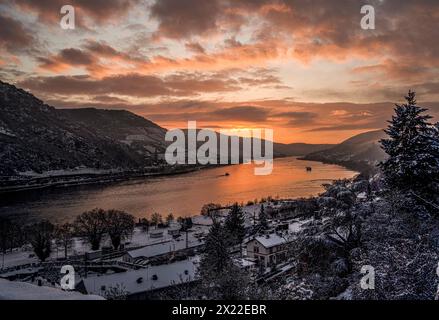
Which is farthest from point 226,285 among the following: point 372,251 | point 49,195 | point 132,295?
point 49,195

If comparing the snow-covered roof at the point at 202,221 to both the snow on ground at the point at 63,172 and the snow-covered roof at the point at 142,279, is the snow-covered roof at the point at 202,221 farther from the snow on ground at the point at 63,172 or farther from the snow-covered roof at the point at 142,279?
the snow on ground at the point at 63,172

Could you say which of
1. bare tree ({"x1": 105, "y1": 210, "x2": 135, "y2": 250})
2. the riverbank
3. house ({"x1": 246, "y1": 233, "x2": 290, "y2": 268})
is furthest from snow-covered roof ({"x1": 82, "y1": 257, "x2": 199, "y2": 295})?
the riverbank

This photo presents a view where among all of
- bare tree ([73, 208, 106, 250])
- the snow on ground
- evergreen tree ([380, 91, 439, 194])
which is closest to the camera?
evergreen tree ([380, 91, 439, 194])

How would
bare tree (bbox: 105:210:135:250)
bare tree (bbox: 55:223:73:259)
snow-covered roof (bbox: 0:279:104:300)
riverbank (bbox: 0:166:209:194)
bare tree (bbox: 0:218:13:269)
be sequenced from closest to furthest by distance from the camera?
snow-covered roof (bbox: 0:279:104:300)
bare tree (bbox: 55:223:73:259)
bare tree (bbox: 0:218:13:269)
bare tree (bbox: 105:210:135:250)
riverbank (bbox: 0:166:209:194)

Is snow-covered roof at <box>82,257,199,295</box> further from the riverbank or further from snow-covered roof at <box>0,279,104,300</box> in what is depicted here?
the riverbank

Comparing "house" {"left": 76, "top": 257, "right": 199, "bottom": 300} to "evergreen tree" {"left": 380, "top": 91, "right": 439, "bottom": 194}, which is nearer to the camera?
"evergreen tree" {"left": 380, "top": 91, "right": 439, "bottom": 194}

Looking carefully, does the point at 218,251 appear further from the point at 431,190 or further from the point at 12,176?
the point at 12,176

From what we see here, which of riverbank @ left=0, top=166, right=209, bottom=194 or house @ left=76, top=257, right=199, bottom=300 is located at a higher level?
house @ left=76, top=257, right=199, bottom=300

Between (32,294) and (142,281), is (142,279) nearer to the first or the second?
(142,281)

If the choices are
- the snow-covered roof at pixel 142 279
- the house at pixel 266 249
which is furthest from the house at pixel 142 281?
the house at pixel 266 249
